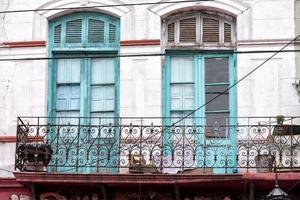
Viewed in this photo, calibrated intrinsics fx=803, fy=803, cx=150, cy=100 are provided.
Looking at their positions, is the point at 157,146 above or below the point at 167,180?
above

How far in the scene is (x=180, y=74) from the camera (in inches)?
602

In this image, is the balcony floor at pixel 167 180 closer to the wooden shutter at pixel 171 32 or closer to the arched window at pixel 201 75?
the arched window at pixel 201 75

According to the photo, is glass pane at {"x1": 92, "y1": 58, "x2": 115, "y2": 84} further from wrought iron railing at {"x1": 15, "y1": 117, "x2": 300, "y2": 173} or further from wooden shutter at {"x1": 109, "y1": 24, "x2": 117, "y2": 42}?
wrought iron railing at {"x1": 15, "y1": 117, "x2": 300, "y2": 173}

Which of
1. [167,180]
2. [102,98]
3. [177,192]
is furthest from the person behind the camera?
[102,98]

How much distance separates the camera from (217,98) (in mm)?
15031

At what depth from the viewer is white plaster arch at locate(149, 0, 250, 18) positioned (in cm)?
1510

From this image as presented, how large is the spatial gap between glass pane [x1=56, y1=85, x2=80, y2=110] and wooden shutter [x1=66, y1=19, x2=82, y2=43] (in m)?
0.92

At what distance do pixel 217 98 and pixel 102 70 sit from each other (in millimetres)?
2276

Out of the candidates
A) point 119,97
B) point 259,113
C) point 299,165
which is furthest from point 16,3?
point 299,165

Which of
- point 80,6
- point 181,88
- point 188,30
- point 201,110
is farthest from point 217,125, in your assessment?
point 80,6

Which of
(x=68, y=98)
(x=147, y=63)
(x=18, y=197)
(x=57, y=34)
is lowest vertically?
(x=18, y=197)

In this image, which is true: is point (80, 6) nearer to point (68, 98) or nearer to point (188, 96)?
point (68, 98)

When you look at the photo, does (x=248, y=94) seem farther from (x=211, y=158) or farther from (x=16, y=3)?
(x=16, y=3)

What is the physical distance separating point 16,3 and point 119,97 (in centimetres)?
277
